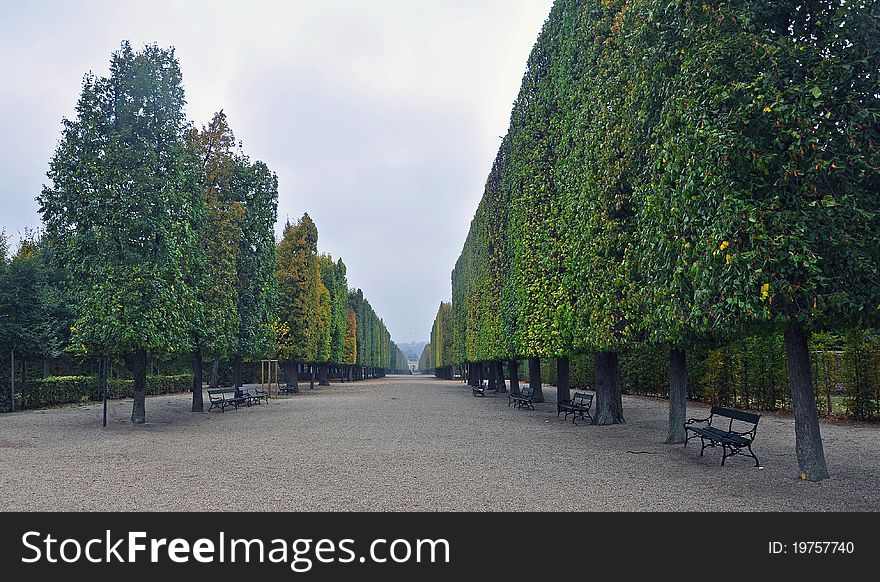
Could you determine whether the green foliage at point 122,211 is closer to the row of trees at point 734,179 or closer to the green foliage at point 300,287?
the row of trees at point 734,179

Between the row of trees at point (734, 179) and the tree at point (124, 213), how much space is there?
1215 cm

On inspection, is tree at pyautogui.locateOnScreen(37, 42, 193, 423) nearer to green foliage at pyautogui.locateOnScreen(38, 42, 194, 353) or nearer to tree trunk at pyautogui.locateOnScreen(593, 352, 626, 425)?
green foliage at pyautogui.locateOnScreen(38, 42, 194, 353)

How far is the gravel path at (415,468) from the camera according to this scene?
27.6ft

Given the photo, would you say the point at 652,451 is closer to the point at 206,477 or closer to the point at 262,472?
the point at 262,472

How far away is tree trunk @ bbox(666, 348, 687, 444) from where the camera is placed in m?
13.8

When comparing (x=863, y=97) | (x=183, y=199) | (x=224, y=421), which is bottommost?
(x=224, y=421)

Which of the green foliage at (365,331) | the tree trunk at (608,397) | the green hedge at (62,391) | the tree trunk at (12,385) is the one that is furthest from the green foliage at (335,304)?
the tree trunk at (608,397)

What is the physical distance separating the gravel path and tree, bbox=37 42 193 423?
3.01 m

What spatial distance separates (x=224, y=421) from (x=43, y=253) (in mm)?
20986

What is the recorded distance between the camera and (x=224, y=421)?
21438 mm

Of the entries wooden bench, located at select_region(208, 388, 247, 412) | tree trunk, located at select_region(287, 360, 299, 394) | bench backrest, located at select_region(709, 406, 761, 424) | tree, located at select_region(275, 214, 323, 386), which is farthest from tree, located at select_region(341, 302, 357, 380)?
bench backrest, located at select_region(709, 406, 761, 424)

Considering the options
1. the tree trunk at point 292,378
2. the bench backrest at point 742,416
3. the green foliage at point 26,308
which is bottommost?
the tree trunk at point 292,378

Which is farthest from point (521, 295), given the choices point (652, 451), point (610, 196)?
point (652, 451)

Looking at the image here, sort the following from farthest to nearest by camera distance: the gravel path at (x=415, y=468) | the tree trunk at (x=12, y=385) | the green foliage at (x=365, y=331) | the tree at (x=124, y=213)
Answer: the green foliage at (x=365, y=331) < the tree trunk at (x=12, y=385) < the tree at (x=124, y=213) < the gravel path at (x=415, y=468)
